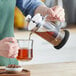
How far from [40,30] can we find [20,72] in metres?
0.31

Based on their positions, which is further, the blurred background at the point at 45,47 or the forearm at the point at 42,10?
the blurred background at the point at 45,47

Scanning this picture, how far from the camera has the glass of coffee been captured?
5.95 feet

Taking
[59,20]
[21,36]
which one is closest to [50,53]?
[21,36]

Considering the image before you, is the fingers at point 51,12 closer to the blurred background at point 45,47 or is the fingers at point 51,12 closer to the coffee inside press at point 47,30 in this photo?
the coffee inside press at point 47,30

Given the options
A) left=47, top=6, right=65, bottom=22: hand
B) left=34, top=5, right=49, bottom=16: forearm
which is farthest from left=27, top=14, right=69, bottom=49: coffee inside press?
left=34, top=5, right=49, bottom=16: forearm

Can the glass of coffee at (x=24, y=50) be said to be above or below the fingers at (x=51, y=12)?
below

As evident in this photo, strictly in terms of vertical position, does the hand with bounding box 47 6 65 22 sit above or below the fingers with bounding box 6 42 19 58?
above

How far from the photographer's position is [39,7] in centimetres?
222

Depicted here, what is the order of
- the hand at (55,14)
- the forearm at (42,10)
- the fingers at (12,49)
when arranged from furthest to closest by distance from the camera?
the forearm at (42,10), the hand at (55,14), the fingers at (12,49)

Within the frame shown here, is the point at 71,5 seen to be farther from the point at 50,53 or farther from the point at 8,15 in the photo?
the point at 8,15

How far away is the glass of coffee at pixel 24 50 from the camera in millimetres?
1813

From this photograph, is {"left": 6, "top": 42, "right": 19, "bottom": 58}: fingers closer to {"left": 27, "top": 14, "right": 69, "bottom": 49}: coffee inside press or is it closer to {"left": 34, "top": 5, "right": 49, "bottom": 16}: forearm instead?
{"left": 27, "top": 14, "right": 69, "bottom": 49}: coffee inside press

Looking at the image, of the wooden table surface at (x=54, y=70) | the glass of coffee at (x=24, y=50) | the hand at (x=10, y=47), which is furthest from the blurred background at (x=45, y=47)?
the hand at (x=10, y=47)

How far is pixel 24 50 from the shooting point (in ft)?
6.00
